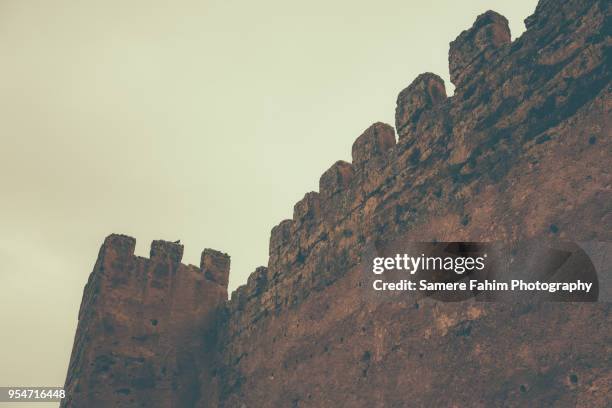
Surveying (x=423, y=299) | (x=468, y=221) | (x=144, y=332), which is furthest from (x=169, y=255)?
(x=468, y=221)

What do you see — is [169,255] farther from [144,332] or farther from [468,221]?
[468,221]

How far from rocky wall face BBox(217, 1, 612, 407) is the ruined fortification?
30mm

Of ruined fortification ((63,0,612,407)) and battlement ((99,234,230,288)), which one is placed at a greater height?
battlement ((99,234,230,288))

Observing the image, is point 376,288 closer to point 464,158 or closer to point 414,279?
point 414,279

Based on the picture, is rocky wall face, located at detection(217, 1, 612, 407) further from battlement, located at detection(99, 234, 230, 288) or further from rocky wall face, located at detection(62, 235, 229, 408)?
battlement, located at detection(99, 234, 230, 288)

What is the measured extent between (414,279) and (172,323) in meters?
9.22

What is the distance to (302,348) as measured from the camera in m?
14.1

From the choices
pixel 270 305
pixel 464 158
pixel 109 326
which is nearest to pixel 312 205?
pixel 270 305

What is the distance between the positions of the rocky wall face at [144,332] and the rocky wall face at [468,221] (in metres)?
3.10

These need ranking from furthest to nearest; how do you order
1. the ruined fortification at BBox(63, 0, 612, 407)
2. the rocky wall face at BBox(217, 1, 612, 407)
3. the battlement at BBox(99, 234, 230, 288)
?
the battlement at BBox(99, 234, 230, 288) → the ruined fortification at BBox(63, 0, 612, 407) → the rocky wall face at BBox(217, 1, 612, 407)

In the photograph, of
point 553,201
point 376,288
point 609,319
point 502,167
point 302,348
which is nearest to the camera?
point 609,319

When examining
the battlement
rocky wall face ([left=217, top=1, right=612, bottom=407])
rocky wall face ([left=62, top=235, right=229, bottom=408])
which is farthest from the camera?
the battlement

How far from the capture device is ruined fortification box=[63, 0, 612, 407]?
9.20m

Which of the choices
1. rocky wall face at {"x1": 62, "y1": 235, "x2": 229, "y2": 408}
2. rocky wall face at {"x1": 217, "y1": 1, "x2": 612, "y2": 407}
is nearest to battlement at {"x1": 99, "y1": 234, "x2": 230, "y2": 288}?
rocky wall face at {"x1": 62, "y1": 235, "x2": 229, "y2": 408}
